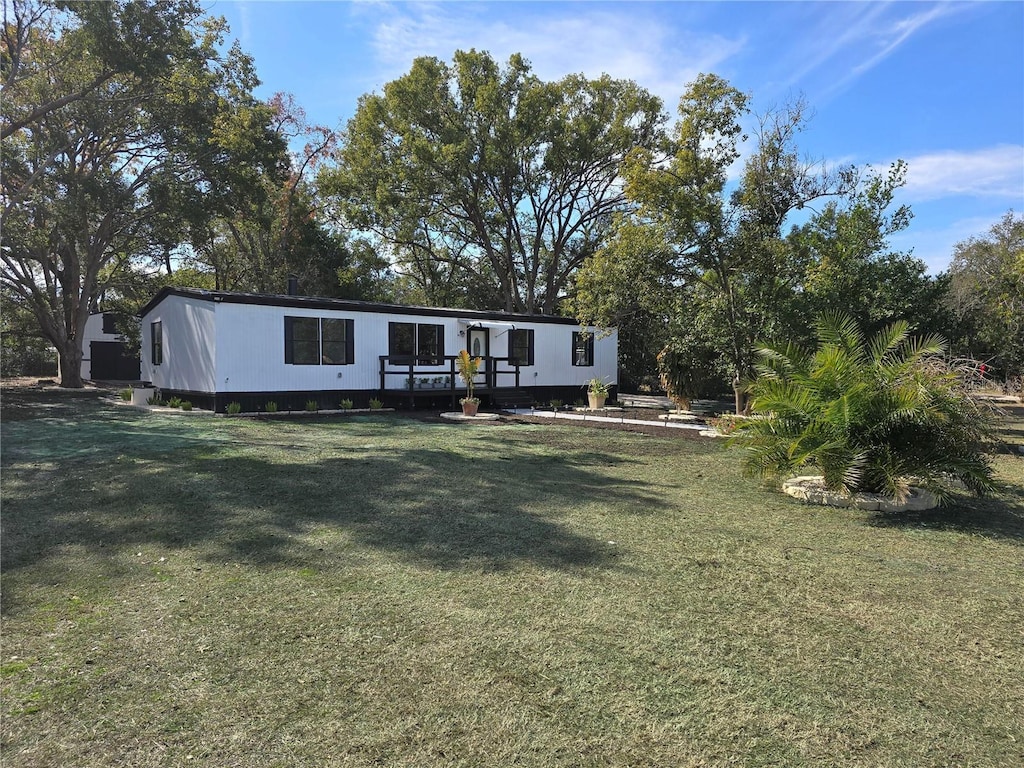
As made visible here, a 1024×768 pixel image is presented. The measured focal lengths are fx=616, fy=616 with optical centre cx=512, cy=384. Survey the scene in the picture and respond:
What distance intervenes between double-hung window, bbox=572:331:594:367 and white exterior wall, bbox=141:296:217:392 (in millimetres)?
9754

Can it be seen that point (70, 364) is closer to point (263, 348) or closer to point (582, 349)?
point (263, 348)

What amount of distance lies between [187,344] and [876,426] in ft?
44.0

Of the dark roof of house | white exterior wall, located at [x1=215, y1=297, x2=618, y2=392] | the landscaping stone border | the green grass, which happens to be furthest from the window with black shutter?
the landscaping stone border

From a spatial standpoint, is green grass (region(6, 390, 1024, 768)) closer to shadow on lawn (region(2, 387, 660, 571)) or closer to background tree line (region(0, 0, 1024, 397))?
shadow on lawn (region(2, 387, 660, 571))

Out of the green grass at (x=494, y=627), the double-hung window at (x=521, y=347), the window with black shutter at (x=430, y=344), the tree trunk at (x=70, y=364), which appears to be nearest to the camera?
the green grass at (x=494, y=627)

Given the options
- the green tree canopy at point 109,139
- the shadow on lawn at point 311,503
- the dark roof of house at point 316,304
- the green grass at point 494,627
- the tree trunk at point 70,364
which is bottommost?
the green grass at point 494,627

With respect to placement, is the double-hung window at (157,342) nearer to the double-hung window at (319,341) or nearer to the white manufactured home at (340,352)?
the white manufactured home at (340,352)

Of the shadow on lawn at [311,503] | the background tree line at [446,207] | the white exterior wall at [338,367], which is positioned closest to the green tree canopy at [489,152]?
the background tree line at [446,207]

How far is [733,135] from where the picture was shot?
11594 millimetres

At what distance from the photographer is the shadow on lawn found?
4090 millimetres

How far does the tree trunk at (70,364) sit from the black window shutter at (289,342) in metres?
12.0

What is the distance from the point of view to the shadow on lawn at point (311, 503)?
4090 mm

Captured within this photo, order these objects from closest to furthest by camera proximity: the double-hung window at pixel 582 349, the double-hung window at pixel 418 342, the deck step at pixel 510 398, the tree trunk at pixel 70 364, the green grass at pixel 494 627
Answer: the green grass at pixel 494 627 → the double-hung window at pixel 418 342 → the deck step at pixel 510 398 → the double-hung window at pixel 582 349 → the tree trunk at pixel 70 364

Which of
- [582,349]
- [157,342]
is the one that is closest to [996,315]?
[582,349]
